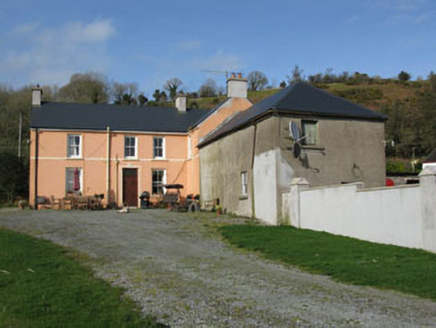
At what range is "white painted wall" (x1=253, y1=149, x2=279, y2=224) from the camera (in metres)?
19.0

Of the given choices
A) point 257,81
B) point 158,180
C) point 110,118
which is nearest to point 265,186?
point 158,180

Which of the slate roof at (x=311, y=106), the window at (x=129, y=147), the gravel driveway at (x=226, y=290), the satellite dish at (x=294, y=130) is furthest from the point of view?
the window at (x=129, y=147)

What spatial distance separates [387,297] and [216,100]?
7642 centimetres

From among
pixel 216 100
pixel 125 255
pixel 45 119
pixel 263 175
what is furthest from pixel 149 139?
pixel 216 100

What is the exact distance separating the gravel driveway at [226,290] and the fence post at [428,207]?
3916 mm

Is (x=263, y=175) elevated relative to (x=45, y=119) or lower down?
lower down

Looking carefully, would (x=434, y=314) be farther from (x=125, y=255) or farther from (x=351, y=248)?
(x=125, y=255)

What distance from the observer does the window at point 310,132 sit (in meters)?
19.7

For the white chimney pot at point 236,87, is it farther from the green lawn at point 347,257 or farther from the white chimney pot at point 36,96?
the green lawn at point 347,257

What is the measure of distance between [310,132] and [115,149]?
621 inches

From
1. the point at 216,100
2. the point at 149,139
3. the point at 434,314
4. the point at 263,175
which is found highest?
the point at 216,100

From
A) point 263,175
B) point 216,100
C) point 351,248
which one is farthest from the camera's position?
point 216,100

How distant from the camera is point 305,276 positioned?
990 cm

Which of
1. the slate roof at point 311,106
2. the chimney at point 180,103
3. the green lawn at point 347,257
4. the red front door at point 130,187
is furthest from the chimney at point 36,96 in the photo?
the green lawn at point 347,257
